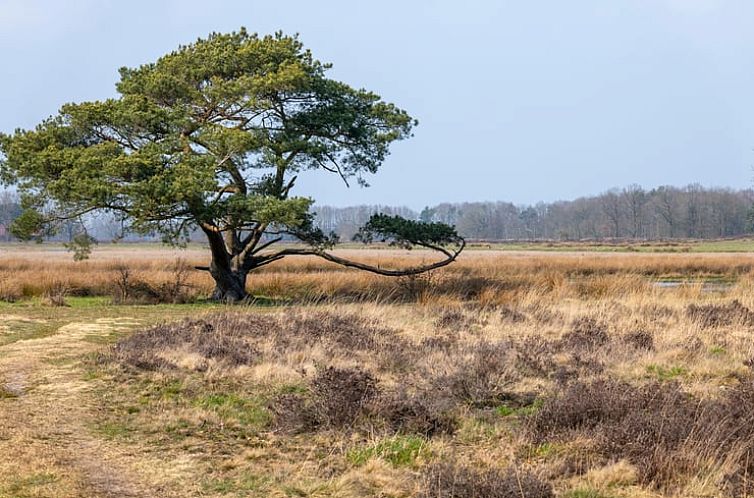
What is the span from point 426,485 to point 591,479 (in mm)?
1231

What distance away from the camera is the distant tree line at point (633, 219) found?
11969 centimetres

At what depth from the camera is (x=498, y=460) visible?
228 inches

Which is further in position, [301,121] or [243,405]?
[301,121]

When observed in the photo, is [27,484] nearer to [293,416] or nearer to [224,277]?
[293,416]

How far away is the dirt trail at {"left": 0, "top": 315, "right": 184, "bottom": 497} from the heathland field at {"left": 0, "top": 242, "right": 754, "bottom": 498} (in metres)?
0.03

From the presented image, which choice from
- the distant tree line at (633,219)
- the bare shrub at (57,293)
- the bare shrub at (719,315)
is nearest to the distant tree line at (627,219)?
the distant tree line at (633,219)

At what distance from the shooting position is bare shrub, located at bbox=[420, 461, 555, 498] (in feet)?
15.8

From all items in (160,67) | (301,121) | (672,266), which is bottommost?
(672,266)

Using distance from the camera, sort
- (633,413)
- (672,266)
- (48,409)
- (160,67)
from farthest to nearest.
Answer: (672,266)
(160,67)
(48,409)
(633,413)

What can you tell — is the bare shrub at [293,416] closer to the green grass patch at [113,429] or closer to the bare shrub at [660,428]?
the green grass patch at [113,429]

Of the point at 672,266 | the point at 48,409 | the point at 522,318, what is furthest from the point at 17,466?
the point at 672,266

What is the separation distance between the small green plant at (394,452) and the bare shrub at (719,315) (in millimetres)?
8815

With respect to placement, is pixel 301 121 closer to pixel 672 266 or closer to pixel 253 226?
pixel 253 226

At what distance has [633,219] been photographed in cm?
12788
